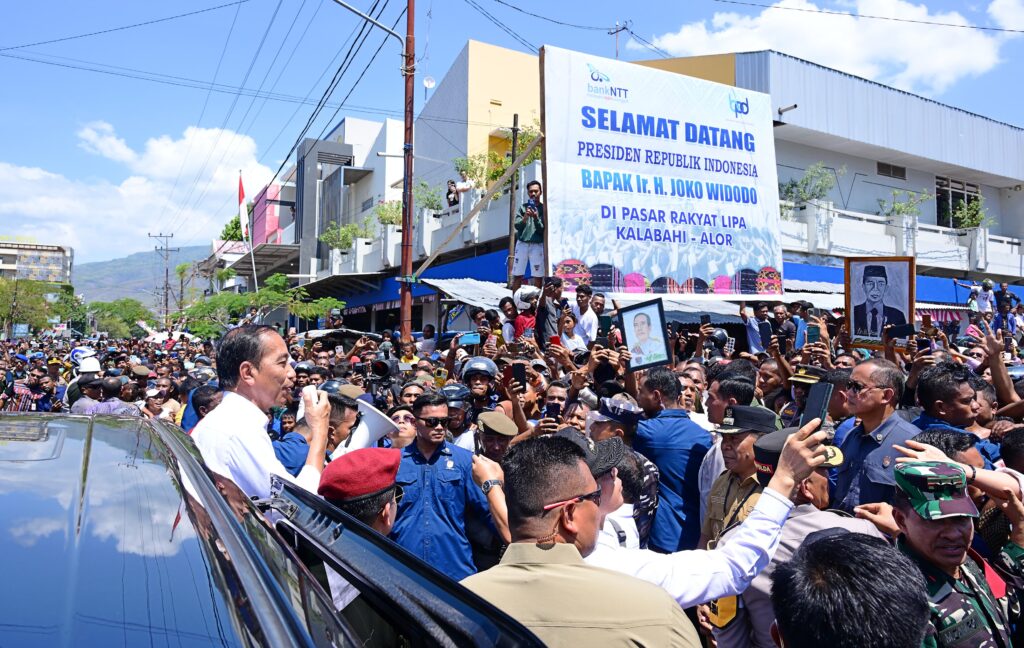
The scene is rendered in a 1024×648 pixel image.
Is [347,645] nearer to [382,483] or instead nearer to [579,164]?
[382,483]

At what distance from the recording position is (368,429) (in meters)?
4.21

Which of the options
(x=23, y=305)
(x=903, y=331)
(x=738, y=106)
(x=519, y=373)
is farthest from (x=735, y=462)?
(x=23, y=305)

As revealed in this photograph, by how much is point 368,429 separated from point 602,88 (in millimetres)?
11943

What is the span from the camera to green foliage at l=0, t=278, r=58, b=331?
2702 inches

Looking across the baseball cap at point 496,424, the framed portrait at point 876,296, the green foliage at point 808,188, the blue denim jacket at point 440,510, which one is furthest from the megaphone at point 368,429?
the green foliage at point 808,188

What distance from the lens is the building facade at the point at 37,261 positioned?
163 meters

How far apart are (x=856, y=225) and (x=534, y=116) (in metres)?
11.6

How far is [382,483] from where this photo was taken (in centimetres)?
277

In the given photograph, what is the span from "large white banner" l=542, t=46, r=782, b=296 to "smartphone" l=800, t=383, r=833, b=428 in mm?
11244

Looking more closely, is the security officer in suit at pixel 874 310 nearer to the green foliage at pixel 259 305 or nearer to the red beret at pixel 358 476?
the red beret at pixel 358 476

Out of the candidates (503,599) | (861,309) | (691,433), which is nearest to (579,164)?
(861,309)

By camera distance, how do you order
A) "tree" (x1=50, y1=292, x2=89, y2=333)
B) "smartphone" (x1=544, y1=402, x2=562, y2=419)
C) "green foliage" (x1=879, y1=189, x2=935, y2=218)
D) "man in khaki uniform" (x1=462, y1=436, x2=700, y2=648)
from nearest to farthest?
"man in khaki uniform" (x1=462, y1=436, x2=700, y2=648), "smartphone" (x1=544, y1=402, x2=562, y2=419), "green foliage" (x1=879, y1=189, x2=935, y2=218), "tree" (x1=50, y1=292, x2=89, y2=333)

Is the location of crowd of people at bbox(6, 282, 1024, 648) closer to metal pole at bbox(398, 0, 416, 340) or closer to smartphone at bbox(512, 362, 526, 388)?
smartphone at bbox(512, 362, 526, 388)

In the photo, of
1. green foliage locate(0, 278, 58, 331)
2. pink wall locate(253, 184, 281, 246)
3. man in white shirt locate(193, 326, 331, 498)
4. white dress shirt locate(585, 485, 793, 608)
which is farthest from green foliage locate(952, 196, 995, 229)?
green foliage locate(0, 278, 58, 331)
